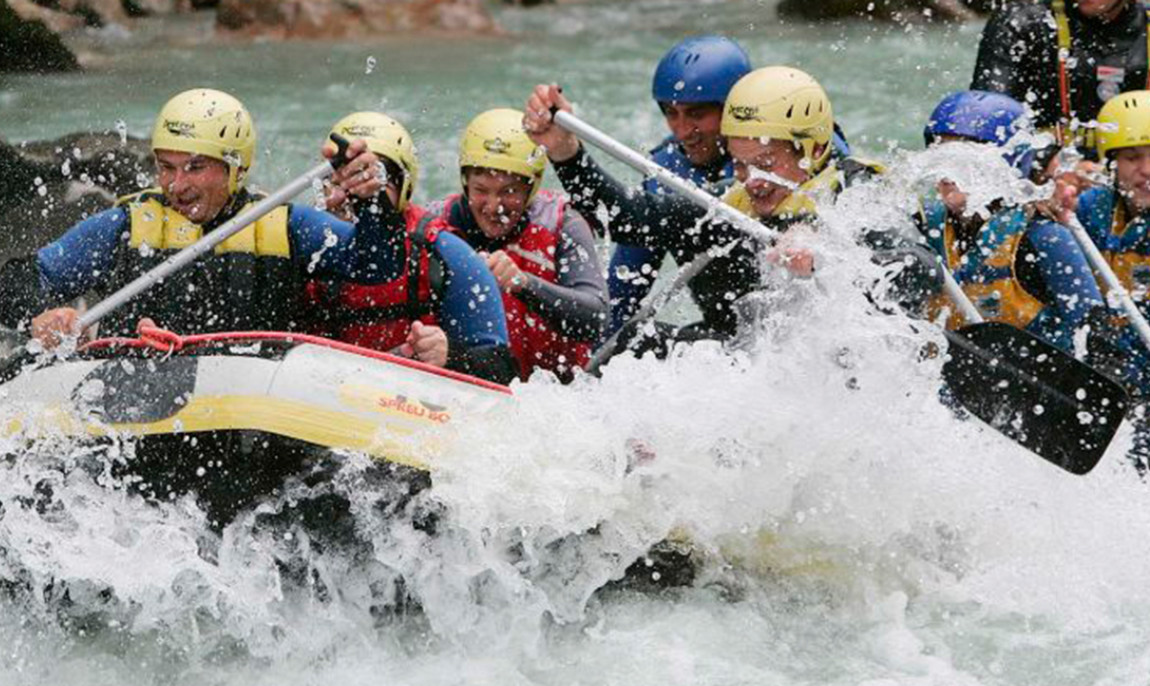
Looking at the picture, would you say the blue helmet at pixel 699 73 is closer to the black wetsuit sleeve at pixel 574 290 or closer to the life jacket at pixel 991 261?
the black wetsuit sleeve at pixel 574 290

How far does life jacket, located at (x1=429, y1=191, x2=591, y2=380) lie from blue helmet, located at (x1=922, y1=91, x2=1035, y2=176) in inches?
46.1

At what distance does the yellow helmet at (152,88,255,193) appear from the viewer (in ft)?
15.9

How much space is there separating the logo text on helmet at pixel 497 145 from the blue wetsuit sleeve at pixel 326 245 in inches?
23.3

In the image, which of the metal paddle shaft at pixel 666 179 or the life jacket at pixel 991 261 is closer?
the metal paddle shaft at pixel 666 179

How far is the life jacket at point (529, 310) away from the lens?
18.2ft

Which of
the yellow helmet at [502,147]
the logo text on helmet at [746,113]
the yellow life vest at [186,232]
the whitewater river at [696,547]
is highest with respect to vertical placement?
the logo text on helmet at [746,113]

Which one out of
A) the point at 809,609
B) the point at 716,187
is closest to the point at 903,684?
the point at 809,609

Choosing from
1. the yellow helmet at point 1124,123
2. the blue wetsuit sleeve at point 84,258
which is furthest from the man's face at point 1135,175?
the blue wetsuit sleeve at point 84,258


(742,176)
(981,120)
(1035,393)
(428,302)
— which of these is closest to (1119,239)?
(981,120)

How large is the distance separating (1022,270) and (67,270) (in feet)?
8.93

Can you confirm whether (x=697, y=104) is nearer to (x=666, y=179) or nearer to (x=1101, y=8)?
(x=666, y=179)

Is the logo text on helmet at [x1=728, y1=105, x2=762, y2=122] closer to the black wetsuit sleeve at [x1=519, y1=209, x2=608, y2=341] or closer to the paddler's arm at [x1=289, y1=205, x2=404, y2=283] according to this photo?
the black wetsuit sleeve at [x1=519, y1=209, x2=608, y2=341]

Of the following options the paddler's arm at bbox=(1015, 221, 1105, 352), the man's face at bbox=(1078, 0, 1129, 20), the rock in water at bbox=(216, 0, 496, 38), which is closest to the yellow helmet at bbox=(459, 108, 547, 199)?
the paddler's arm at bbox=(1015, 221, 1105, 352)

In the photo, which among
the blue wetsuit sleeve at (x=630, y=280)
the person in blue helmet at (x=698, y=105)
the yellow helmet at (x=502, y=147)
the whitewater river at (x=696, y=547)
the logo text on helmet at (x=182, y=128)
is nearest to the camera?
the whitewater river at (x=696, y=547)
